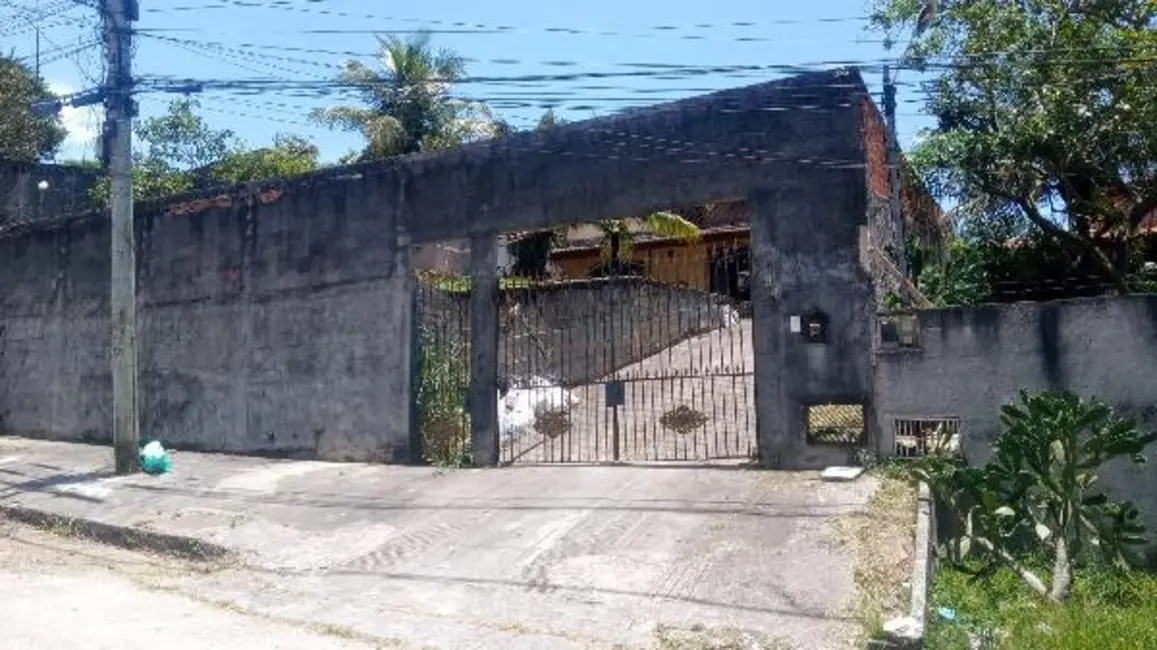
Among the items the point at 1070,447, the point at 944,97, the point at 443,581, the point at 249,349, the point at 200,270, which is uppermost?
the point at 944,97

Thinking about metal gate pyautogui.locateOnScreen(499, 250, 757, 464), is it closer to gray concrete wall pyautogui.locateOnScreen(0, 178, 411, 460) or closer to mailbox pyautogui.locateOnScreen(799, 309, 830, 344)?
mailbox pyautogui.locateOnScreen(799, 309, 830, 344)

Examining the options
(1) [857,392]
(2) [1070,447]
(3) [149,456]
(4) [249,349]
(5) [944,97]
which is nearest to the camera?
(2) [1070,447]

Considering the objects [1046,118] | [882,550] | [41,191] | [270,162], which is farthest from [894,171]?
[41,191]

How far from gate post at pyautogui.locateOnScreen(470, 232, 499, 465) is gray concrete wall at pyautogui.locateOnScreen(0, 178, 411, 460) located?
36.9 inches

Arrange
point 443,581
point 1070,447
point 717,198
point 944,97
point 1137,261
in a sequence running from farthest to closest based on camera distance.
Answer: point 1137,261 < point 944,97 < point 717,198 < point 1070,447 < point 443,581

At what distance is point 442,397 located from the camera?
40.2ft

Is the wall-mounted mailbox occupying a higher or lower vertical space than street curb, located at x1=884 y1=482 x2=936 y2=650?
higher

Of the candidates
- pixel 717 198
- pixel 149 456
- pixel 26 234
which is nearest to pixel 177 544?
pixel 149 456

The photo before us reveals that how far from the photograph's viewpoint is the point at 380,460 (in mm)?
12219

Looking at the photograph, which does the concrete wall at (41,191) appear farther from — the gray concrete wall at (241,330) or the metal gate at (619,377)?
the metal gate at (619,377)

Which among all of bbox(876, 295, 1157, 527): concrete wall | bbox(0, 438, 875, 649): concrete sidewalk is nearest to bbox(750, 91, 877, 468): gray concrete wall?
bbox(876, 295, 1157, 527): concrete wall

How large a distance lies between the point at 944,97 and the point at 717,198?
7788mm

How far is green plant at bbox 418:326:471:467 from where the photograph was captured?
1208cm

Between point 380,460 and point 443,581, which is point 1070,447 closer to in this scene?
point 443,581
